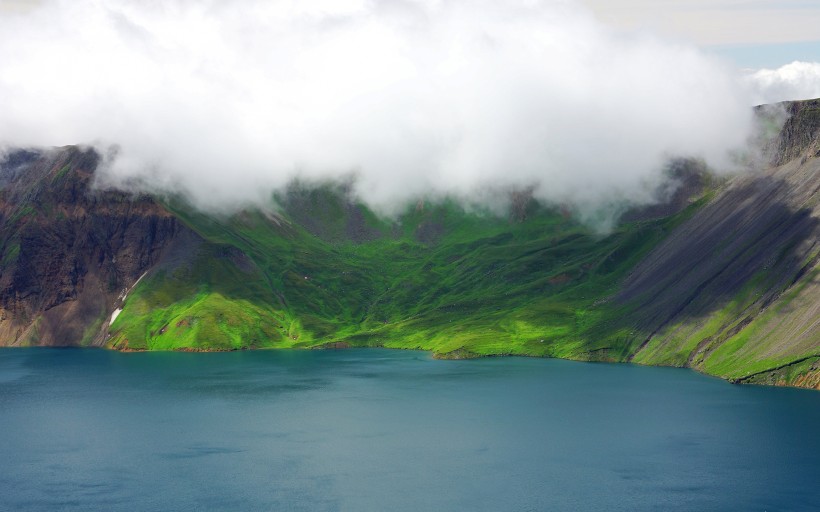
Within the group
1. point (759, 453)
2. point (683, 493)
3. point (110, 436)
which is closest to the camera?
point (683, 493)

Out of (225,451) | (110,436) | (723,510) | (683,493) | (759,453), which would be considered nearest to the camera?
(723,510)

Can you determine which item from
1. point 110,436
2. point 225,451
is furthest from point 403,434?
point 110,436

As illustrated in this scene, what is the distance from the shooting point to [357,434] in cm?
19050

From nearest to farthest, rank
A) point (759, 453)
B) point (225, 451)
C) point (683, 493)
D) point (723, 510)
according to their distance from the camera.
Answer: point (723, 510) < point (683, 493) < point (759, 453) < point (225, 451)

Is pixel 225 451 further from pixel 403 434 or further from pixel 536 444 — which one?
pixel 536 444

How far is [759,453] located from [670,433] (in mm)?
22331

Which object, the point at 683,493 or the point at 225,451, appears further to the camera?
the point at 225,451

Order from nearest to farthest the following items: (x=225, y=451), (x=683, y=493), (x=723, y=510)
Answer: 1. (x=723, y=510)
2. (x=683, y=493)
3. (x=225, y=451)

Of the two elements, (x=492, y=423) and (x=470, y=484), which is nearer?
(x=470, y=484)

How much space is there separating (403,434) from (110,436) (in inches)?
2472

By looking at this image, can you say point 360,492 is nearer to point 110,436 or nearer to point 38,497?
point 38,497

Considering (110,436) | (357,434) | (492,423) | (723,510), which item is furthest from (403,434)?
(723,510)

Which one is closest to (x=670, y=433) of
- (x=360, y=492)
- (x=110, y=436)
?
(x=360, y=492)

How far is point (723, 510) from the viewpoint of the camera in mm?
132750
